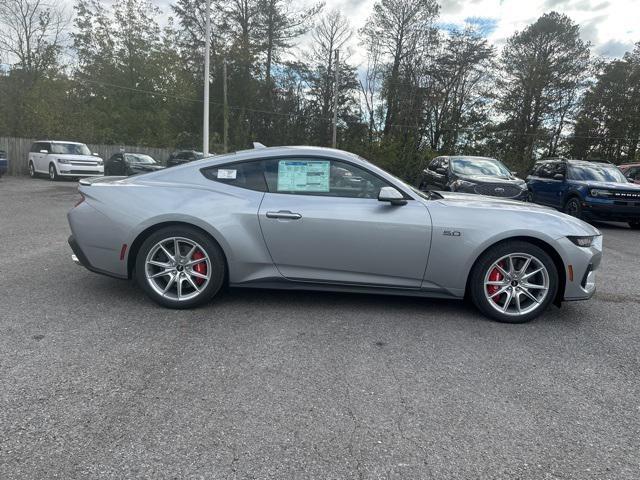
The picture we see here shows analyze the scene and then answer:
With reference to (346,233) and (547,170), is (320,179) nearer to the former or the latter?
(346,233)

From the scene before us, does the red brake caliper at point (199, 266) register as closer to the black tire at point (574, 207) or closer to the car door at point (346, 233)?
the car door at point (346, 233)

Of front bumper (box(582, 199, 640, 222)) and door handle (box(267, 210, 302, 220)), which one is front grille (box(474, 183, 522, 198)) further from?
door handle (box(267, 210, 302, 220))

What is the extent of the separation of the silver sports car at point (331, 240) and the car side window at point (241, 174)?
0.03 feet

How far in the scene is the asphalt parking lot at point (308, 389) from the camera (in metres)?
2.11

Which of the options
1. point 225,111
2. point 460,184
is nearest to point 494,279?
point 460,184

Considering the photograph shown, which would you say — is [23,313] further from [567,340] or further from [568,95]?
[568,95]

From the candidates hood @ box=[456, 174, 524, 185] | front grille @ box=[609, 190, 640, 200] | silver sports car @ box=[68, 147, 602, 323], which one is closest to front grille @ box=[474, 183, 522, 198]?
hood @ box=[456, 174, 524, 185]

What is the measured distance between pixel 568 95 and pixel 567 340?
39139 millimetres

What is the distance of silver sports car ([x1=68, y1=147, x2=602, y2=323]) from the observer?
3912mm

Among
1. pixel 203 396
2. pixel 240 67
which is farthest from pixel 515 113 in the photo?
pixel 203 396

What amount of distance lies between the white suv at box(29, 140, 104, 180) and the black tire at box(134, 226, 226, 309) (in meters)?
18.7

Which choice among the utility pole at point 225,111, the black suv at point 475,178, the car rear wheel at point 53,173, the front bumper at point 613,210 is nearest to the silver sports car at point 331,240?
the black suv at point 475,178

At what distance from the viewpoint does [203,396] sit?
2.61m

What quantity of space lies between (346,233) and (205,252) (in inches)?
48.0
